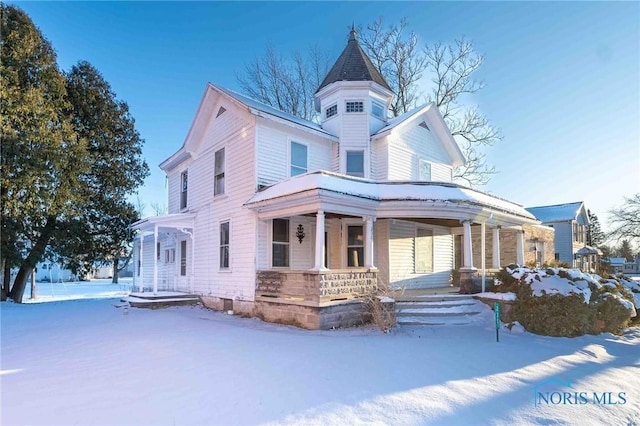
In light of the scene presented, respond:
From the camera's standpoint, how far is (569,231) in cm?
2966

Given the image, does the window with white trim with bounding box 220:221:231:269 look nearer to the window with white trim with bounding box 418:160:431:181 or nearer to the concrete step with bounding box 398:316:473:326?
the concrete step with bounding box 398:316:473:326

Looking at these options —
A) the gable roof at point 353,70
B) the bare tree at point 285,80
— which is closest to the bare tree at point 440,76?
the bare tree at point 285,80

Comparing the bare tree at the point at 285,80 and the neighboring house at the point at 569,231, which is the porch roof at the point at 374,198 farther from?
the neighboring house at the point at 569,231

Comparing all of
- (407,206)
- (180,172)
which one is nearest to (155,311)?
(180,172)

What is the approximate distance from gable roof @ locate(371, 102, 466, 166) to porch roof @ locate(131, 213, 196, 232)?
25.7 ft

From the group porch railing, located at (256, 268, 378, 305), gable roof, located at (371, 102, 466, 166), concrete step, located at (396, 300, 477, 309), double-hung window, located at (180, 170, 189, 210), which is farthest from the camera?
double-hung window, located at (180, 170, 189, 210)

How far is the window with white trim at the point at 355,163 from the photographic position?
14.2m

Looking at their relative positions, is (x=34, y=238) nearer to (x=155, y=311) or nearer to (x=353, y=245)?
(x=155, y=311)

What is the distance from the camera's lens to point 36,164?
46.2 ft

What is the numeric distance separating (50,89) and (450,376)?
18523 mm

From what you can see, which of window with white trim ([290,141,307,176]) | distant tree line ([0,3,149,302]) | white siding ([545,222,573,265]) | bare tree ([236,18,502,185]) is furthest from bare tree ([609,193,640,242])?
distant tree line ([0,3,149,302])

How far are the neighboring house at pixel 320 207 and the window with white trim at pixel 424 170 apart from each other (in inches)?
1.7

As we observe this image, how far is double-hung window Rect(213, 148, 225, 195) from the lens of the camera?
13.4 m

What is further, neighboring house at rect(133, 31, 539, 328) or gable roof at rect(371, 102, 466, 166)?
gable roof at rect(371, 102, 466, 166)
